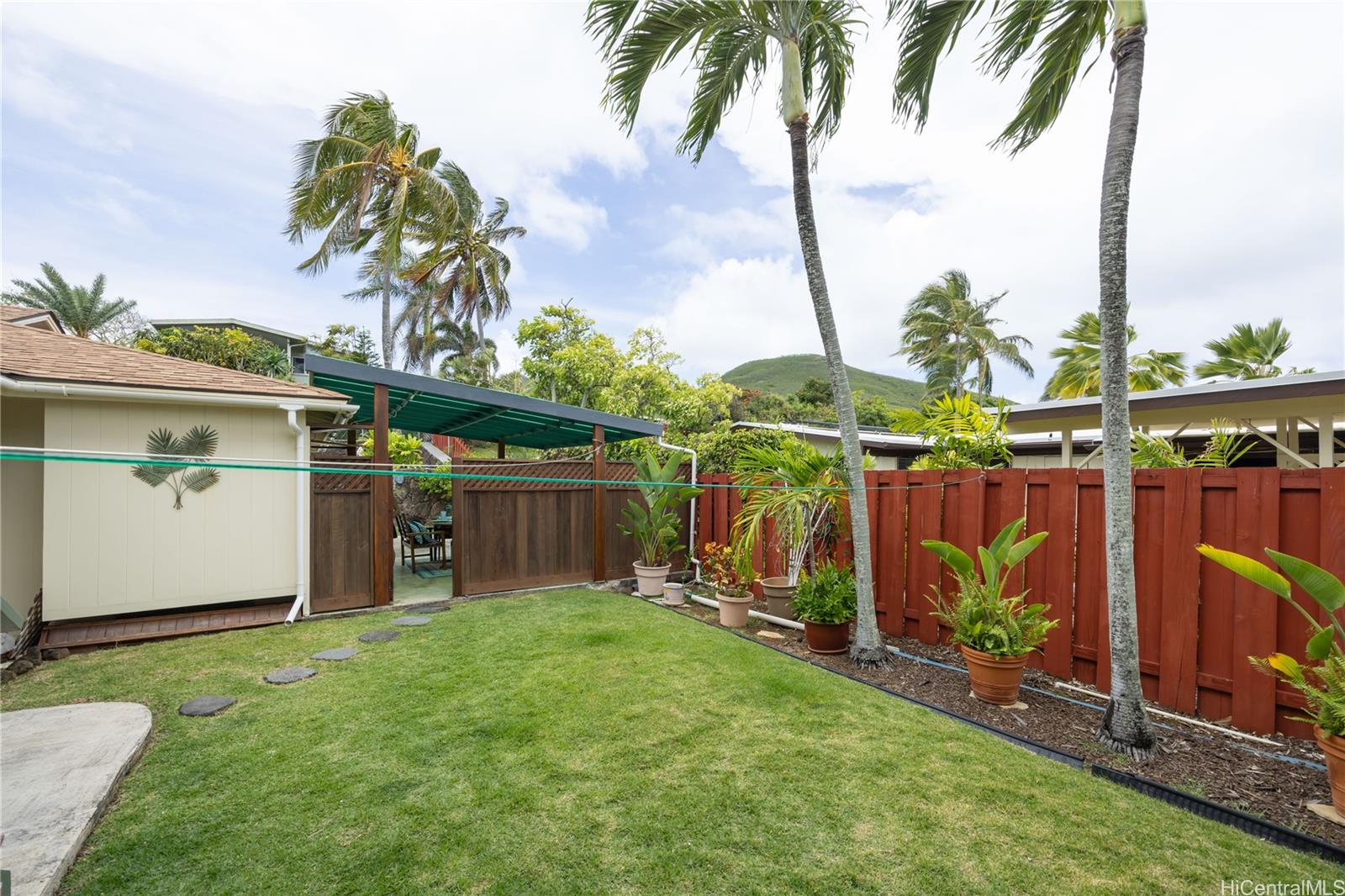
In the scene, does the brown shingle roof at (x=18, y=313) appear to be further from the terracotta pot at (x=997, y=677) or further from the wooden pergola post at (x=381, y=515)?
the terracotta pot at (x=997, y=677)

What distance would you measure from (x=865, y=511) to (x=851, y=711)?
1528mm

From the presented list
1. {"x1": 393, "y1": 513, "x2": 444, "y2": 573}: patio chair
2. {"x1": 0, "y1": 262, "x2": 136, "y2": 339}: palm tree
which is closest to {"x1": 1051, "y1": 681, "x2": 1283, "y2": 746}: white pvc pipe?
{"x1": 393, "y1": 513, "x2": 444, "y2": 573}: patio chair

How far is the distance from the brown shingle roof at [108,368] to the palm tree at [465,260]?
416 inches

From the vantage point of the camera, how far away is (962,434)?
4848mm

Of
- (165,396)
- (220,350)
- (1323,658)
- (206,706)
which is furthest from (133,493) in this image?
(220,350)

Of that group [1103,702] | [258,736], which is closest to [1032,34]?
[1103,702]

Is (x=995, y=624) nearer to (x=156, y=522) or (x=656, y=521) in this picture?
(x=656, y=521)

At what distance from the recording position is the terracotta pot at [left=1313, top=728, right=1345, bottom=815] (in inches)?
88.0

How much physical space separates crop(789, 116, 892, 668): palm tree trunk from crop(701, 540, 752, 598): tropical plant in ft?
5.37

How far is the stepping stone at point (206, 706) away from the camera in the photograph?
11.1ft

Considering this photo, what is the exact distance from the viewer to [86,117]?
742 cm

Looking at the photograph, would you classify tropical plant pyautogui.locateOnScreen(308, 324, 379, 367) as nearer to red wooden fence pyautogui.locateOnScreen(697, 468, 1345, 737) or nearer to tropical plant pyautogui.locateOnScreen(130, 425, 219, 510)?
tropical plant pyautogui.locateOnScreen(130, 425, 219, 510)

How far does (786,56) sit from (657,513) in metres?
4.92

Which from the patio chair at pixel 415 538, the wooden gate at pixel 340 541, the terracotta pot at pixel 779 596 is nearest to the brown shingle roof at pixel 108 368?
the wooden gate at pixel 340 541
